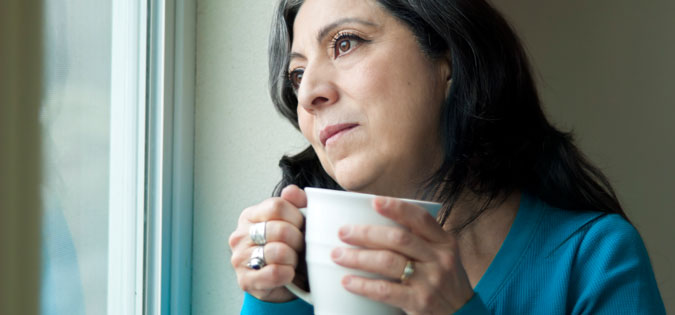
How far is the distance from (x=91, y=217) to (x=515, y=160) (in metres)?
0.66

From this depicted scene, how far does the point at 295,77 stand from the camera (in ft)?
3.31

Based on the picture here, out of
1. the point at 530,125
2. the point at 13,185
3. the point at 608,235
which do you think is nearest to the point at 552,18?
the point at 530,125

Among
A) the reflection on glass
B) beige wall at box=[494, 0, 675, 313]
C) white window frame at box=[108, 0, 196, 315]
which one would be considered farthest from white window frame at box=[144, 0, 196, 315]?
beige wall at box=[494, 0, 675, 313]

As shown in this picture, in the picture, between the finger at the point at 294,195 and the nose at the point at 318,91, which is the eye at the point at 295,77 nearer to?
the nose at the point at 318,91

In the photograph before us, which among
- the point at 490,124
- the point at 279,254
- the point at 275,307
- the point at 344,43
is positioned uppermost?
the point at 344,43

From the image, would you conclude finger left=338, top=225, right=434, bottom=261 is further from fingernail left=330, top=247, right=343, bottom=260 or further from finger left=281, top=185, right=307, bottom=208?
finger left=281, top=185, right=307, bottom=208

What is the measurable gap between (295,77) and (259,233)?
0.46 m

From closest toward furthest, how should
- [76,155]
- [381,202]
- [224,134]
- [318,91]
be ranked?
[381,202] < [76,155] < [318,91] < [224,134]

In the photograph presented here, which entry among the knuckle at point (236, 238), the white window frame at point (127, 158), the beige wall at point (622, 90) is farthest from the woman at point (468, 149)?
the beige wall at point (622, 90)

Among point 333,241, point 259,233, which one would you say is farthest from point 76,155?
point 333,241

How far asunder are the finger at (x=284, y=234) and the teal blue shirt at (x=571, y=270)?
155mm

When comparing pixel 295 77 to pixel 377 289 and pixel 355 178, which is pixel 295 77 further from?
pixel 377 289

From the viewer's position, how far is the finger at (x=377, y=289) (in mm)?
511

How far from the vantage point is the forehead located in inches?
33.3
